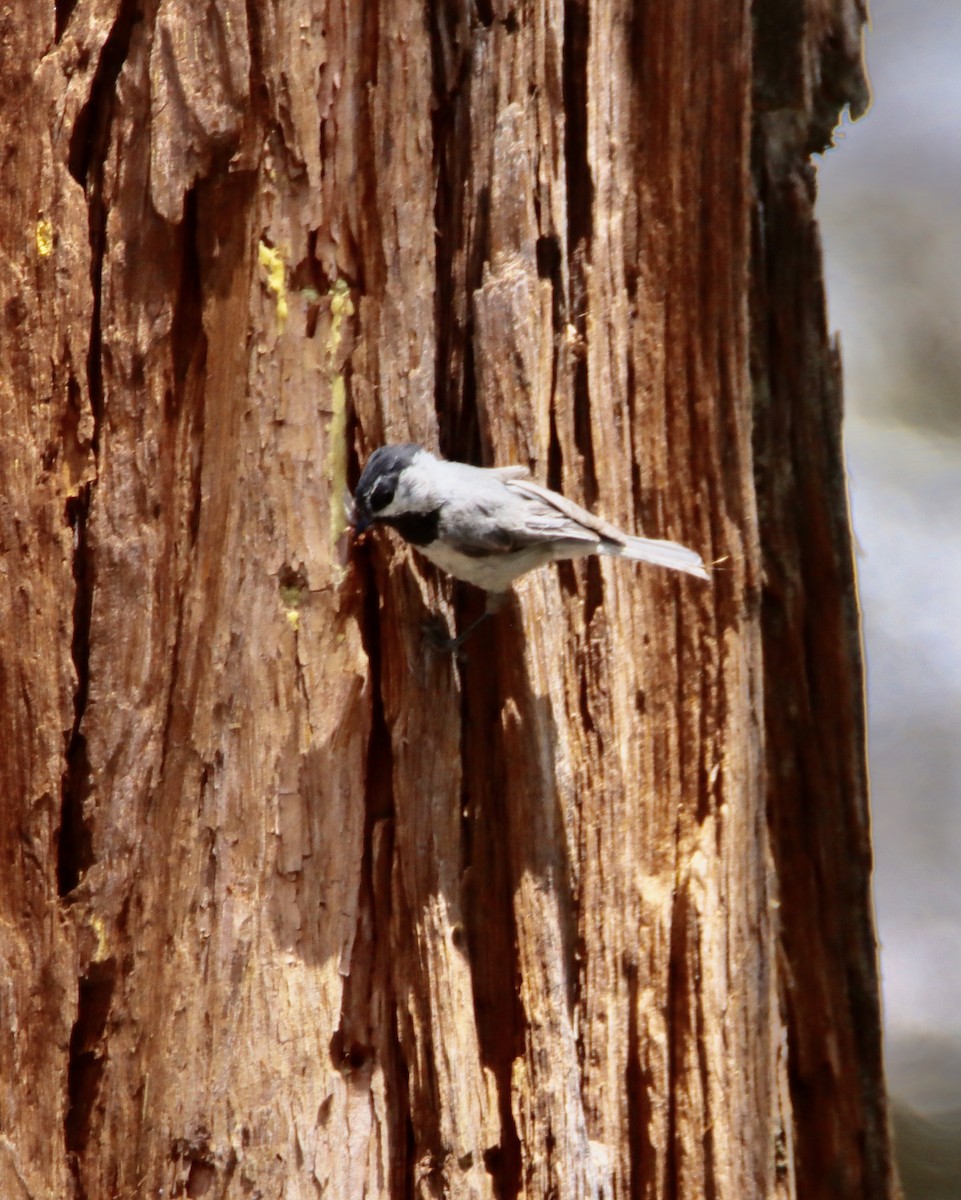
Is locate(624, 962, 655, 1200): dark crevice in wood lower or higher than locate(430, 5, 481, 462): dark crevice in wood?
lower

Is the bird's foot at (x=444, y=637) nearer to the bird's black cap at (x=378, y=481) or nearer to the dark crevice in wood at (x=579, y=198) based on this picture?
the bird's black cap at (x=378, y=481)

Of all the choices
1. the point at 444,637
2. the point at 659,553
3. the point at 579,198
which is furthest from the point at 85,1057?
the point at 579,198

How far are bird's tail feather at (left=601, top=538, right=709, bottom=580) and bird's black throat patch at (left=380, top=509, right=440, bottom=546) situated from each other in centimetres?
28

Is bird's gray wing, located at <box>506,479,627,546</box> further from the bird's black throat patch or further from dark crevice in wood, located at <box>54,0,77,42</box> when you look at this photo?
dark crevice in wood, located at <box>54,0,77,42</box>

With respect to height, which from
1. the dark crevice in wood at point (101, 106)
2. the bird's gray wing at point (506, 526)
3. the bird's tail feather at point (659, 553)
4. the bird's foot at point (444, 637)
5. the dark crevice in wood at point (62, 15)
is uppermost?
the dark crevice in wood at point (62, 15)

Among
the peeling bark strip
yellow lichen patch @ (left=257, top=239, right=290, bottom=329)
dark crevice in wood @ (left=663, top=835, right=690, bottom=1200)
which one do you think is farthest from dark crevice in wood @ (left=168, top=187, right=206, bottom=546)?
dark crevice in wood @ (left=663, top=835, right=690, bottom=1200)

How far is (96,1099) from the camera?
79.7 inches

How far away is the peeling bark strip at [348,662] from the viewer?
2008 mm

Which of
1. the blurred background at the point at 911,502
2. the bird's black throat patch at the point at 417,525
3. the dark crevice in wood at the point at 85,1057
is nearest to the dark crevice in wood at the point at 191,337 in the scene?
the bird's black throat patch at the point at 417,525

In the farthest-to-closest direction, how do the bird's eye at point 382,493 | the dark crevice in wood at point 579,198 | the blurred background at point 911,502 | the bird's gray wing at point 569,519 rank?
the blurred background at point 911,502, the dark crevice in wood at point 579,198, the bird's gray wing at point 569,519, the bird's eye at point 382,493

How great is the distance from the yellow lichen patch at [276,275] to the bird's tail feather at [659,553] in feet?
2.04

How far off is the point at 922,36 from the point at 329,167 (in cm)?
322

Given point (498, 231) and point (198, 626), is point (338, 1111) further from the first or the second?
point (498, 231)

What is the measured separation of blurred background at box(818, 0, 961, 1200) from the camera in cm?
386
